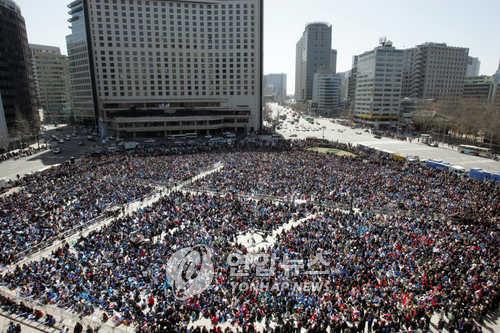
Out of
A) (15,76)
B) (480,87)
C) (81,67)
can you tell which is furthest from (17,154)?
(480,87)

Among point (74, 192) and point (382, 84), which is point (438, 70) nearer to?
point (382, 84)

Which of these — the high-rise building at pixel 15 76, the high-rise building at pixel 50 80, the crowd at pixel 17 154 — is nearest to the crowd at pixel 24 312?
the crowd at pixel 17 154

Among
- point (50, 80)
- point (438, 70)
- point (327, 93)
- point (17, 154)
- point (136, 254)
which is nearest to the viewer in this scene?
point (136, 254)

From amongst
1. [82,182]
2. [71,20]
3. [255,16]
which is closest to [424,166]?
[82,182]

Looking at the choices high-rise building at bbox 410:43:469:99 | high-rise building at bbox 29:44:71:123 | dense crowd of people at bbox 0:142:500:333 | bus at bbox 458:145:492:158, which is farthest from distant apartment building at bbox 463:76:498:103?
high-rise building at bbox 29:44:71:123

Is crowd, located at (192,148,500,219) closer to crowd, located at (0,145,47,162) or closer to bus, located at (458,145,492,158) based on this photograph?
bus, located at (458,145,492,158)

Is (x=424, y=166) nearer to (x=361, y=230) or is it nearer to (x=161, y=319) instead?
(x=361, y=230)

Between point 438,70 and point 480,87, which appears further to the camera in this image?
point 480,87
